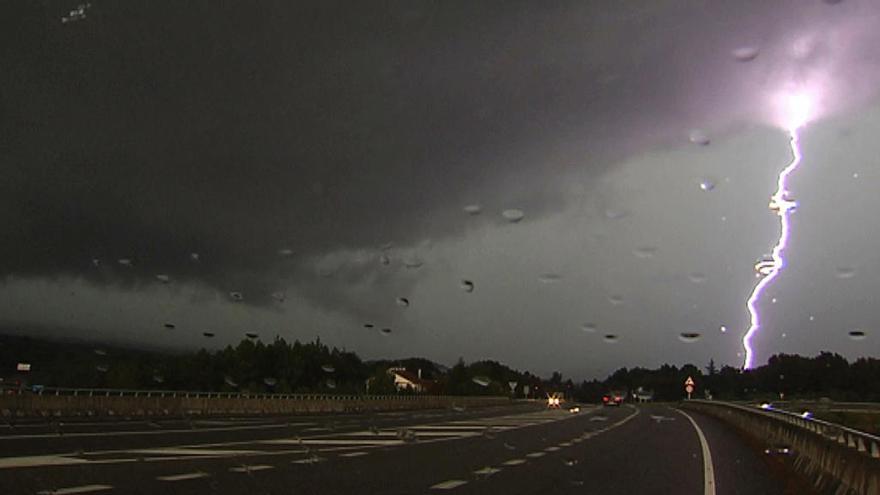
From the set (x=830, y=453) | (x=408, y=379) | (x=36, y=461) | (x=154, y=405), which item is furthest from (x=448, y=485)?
(x=408, y=379)

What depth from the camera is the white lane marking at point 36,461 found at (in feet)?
43.7

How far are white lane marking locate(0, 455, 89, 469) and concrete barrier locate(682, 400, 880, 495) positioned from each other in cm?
1104

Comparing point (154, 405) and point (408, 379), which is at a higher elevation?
point (408, 379)

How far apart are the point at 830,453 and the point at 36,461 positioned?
12.0 meters

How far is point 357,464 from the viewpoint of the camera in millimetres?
15352

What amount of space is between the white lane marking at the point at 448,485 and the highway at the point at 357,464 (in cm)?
2

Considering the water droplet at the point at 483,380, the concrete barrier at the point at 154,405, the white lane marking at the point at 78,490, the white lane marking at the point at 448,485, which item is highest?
the water droplet at the point at 483,380

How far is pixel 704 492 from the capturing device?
42.6ft

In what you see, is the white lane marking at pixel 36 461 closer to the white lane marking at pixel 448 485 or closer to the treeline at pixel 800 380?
the white lane marking at pixel 448 485

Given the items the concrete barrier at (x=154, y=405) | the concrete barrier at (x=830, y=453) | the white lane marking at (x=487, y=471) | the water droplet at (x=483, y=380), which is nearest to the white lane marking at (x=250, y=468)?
the white lane marking at (x=487, y=471)

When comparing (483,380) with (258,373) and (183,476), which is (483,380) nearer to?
(258,373)

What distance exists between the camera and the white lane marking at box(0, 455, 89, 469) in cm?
1332

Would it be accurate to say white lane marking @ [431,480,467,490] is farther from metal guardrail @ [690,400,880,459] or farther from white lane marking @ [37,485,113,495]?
metal guardrail @ [690,400,880,459]

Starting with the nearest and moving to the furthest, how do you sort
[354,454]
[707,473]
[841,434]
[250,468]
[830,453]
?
[841,434]
[830,453]
[250,468]
[707,473]
[354,454]
